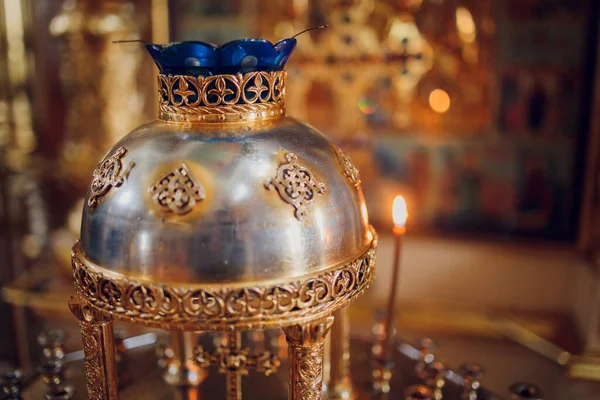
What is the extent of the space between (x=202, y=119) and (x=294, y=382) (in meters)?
0.50

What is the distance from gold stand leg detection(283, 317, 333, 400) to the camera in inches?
39.5

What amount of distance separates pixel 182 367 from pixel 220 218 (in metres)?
0.80

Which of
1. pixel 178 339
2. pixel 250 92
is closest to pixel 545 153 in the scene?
pixel 178 339

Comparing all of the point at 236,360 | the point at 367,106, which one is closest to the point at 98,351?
the point at 236,360

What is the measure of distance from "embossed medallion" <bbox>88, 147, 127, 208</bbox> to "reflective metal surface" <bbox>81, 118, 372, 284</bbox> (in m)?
0.01

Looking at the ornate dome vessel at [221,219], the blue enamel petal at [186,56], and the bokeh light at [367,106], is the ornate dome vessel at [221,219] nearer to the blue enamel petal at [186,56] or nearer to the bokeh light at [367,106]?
the blue enamel petal at [186,56]

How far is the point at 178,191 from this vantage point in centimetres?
92

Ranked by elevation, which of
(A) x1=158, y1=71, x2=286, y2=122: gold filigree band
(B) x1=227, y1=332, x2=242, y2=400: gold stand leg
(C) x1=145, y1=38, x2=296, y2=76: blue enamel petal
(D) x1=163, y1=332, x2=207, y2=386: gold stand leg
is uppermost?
(C) x1=145, y1=38, x2=296, y2=76: blue enamel petal

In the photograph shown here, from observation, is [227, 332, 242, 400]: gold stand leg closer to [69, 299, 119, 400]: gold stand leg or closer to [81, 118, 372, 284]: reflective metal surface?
[69, 299, 119, 400]: gold stand leg

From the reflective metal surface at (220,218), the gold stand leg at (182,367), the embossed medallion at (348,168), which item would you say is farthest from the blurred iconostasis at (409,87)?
the reflective metal surface at (220,218)

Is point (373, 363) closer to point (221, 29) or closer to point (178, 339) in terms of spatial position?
point (178, 339)

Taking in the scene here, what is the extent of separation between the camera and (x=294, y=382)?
40.9 inches

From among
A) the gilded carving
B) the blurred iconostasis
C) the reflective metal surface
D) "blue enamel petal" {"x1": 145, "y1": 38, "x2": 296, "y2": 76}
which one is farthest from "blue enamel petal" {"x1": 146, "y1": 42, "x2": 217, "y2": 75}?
the blurred iconostasis

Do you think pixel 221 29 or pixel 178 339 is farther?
pixel 221 29
